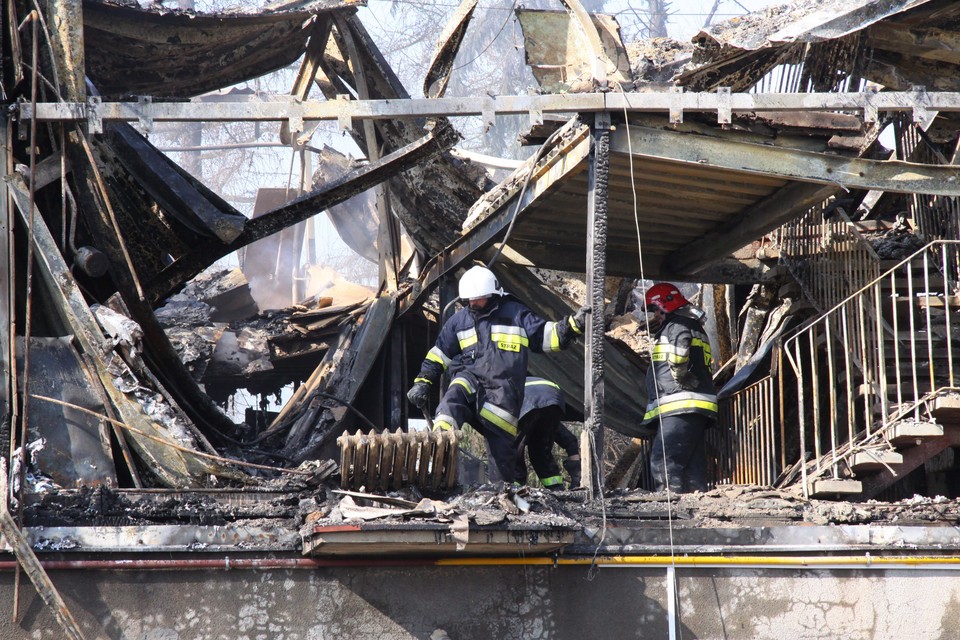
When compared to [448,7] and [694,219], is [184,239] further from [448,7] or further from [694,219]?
[448,7]

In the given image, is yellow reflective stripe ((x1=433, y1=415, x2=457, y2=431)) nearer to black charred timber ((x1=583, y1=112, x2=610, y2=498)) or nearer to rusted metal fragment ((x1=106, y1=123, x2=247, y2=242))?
black charred timber ((x1=583, y1=112, x2=610, y2=498))

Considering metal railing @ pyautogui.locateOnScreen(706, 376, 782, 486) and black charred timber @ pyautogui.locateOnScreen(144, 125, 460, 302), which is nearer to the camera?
black charred timber @ pyautogui.locateOnScreen(144, 125, 460, 302)

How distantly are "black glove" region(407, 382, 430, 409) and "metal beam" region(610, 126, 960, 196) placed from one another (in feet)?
8.87

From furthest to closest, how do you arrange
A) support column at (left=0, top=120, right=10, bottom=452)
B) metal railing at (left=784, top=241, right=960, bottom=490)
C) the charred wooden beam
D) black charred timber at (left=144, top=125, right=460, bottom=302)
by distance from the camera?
the charred wooden beam, black charred timber at (left=144, top=125, right=460, bottom=302), metal railing at (left=784, top=241, right=960, bottom=490), support column at (left=0, top=120, right=10, bottom=452)

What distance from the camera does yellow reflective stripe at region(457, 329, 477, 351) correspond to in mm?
9547

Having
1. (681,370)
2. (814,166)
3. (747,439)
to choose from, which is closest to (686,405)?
(681,370)

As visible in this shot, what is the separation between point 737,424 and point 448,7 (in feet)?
64.3

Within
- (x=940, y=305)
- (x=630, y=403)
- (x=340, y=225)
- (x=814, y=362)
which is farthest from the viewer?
(x=340, y=225)

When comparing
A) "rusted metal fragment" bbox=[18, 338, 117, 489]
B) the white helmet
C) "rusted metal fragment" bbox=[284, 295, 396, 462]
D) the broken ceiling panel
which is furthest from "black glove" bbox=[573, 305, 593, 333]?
"rusted metal fragment" bbox=[18, 338, 117, 489]

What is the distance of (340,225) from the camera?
15781 millimetres

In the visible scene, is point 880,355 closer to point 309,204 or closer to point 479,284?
point 479,284

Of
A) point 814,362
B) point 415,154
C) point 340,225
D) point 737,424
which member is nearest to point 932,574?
point 814,362

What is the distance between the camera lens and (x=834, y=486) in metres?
8.95

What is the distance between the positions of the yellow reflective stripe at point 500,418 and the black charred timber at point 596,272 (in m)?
0.98
